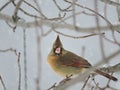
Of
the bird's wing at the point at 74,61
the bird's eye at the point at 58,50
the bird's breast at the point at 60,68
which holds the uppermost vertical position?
the bird's eye at the point at 58,50

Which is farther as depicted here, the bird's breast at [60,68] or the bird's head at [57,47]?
the bird's breast at [60,68]

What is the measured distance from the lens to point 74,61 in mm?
1909

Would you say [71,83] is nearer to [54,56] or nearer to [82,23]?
[54,56]

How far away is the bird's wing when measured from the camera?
1852mm

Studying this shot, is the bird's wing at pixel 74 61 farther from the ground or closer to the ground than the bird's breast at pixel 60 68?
farther from the ground

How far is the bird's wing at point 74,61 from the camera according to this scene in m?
1.85

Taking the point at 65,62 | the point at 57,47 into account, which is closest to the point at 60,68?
the point at 65,62

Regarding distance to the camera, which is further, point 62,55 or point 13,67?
point 13,67

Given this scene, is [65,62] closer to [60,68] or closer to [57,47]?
[60,68]

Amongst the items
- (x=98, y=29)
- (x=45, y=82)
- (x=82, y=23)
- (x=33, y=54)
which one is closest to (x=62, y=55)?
(x=98, y=29)

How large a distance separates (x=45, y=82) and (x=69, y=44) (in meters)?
0.44

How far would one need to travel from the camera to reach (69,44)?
13.9 ft

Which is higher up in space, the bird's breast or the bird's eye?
the bird's eye

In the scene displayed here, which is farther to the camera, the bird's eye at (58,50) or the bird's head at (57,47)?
the bird's eye at (58,50)
